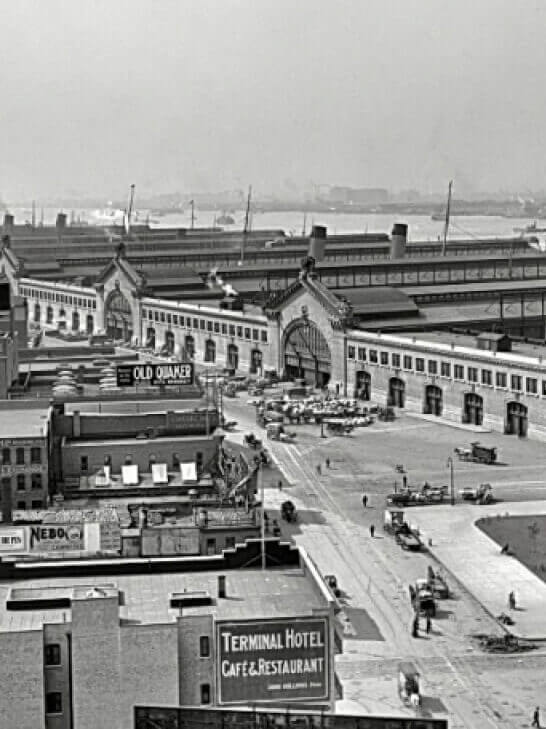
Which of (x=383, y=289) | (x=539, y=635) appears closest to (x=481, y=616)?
(x=539, y=635)

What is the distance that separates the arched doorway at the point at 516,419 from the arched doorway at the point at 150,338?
186 ft

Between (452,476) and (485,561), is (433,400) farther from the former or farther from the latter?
(485,561)

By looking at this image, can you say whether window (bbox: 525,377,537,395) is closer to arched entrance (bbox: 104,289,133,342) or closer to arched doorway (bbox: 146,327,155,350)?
arched doorway (bbox: 146,327,155,350)

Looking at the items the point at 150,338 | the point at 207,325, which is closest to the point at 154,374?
the point at 207,325

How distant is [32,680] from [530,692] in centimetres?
1932

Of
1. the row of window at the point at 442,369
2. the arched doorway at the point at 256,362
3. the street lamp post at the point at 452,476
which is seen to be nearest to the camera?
the street lamp post at the point at 452,476

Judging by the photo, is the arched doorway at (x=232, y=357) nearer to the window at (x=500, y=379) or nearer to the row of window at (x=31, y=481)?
the window at (x=500, y=379)

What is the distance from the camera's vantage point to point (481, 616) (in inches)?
2318

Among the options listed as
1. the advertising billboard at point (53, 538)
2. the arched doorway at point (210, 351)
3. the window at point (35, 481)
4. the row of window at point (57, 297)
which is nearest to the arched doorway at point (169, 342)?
the arched doorway at point (210, 351)

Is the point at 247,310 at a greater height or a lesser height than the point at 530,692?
greater

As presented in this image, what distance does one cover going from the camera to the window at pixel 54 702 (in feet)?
127

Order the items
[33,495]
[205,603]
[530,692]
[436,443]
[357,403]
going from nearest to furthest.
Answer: [205,603] < [530,692] < [33,495] < [436,443] < [357,403]

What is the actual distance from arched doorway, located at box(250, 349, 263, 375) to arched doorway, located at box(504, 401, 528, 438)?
116 feet

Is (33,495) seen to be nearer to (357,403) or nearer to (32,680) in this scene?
(32,680)
